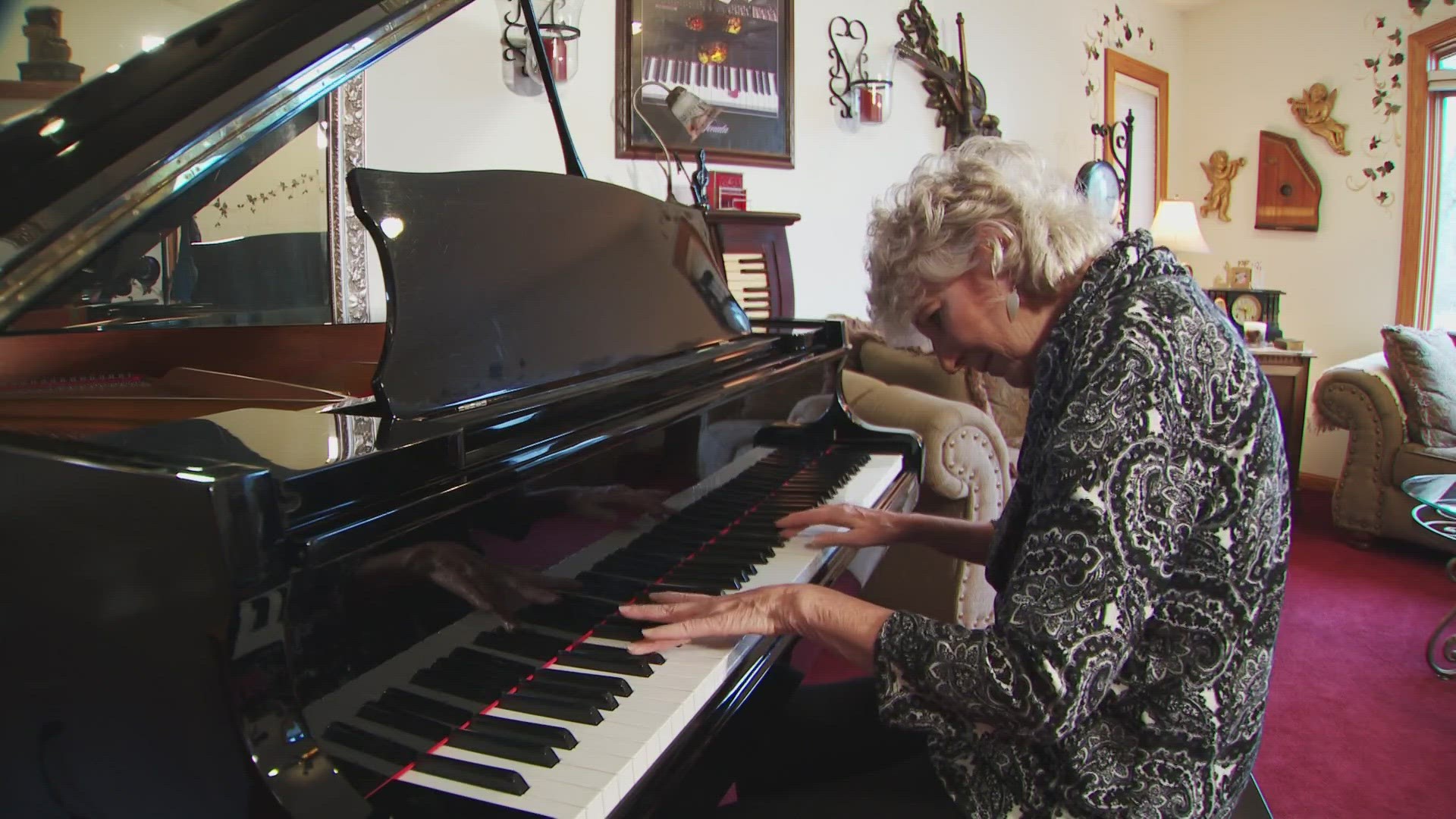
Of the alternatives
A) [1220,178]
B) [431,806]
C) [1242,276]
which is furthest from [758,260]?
[1220,178]

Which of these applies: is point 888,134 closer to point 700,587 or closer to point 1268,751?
point 1268,751

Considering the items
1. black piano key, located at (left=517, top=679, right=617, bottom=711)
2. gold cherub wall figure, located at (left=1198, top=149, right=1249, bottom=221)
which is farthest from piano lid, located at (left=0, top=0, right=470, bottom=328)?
gold cherub wall figure, located at (left=1198, top=149, right=1249, bottom=221)

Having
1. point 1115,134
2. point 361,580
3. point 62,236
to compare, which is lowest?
point 361,580

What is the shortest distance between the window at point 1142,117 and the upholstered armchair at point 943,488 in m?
3.97

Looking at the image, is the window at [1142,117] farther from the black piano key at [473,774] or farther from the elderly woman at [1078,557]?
the black piano key at [473,774]

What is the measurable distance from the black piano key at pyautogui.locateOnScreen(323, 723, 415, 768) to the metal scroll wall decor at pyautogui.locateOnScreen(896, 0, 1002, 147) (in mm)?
3964

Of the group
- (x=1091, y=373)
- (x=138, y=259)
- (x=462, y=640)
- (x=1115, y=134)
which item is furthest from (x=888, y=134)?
(x=462, y=640)

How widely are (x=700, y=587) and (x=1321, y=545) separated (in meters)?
4.03

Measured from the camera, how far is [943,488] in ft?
8.38

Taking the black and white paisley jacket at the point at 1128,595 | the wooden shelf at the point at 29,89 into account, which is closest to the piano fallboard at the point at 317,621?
the black and white paisley jacket at the point at 1128,595

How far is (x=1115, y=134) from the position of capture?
19.0 ft

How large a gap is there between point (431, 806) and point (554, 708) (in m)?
0.17

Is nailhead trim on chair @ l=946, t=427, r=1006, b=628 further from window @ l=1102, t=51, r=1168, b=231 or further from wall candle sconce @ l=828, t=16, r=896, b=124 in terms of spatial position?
window @ l=1102, t=51, r=1168, b=231

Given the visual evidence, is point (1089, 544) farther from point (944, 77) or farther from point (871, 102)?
point (944, 77)
